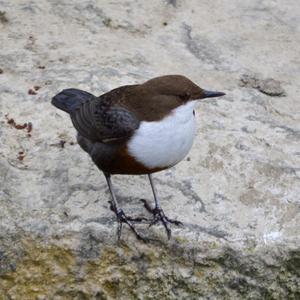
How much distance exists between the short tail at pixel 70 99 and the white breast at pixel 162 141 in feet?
2.00

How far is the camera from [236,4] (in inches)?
227

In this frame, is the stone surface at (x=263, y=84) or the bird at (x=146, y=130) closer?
the bird at (x=146, y=130)

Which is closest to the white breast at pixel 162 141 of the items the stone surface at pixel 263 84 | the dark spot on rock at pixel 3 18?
the stone surface at pixel 263 84

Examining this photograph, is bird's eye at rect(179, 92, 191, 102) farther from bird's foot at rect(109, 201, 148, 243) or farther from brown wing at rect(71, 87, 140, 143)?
bird's foot at rect(109, 201, 148, 243)

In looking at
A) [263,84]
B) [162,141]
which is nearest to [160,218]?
[162,141]

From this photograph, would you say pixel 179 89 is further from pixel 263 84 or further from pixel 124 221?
pixel 263 84

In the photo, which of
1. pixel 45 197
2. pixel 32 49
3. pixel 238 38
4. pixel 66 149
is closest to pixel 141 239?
pixel 45 197

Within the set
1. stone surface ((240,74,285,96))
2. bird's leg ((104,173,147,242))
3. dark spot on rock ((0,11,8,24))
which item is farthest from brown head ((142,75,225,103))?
dark spot on rock ((0,11,8,24))

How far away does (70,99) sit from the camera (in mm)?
3992

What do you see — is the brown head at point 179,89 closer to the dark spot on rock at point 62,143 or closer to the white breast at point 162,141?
the white breast at point 162,141

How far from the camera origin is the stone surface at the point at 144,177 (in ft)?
11.7

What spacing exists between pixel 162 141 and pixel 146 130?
9cm

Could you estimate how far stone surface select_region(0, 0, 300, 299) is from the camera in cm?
356

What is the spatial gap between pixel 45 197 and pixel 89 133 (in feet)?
1.25
